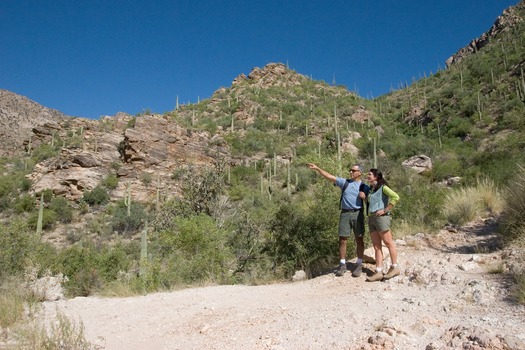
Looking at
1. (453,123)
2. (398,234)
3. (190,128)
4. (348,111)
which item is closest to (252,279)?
Answer: (398,234)

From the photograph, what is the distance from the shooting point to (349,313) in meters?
3.22

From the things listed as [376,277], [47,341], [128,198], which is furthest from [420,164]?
[47,341]

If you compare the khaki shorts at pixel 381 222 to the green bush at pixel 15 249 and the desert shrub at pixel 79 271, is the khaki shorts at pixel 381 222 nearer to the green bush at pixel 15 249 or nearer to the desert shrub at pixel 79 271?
the desert shrub at pixel 79 271

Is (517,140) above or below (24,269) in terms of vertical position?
above

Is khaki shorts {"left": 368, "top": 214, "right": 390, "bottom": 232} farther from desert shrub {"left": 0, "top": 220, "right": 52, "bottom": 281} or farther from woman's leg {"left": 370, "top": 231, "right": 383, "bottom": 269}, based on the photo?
desert shrub {"left": 0, "top": 220, "right": 52, "bottom": 281}

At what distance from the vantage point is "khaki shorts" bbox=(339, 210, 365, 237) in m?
4.68

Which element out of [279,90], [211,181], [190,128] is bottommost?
[211,181]

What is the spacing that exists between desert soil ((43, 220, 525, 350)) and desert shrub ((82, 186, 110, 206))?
68.5 ft

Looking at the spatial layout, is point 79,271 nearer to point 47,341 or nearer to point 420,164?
point 47,341

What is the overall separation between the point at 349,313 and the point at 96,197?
79.6ft

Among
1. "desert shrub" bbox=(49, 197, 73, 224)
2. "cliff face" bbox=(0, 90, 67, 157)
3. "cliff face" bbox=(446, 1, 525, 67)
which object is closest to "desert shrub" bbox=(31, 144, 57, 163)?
"cliff face" bbox=(0, 90, 67, 157)

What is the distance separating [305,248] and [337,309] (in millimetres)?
2911

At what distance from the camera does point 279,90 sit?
44656 mm

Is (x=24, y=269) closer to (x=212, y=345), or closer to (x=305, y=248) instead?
(x=305, y=248)
